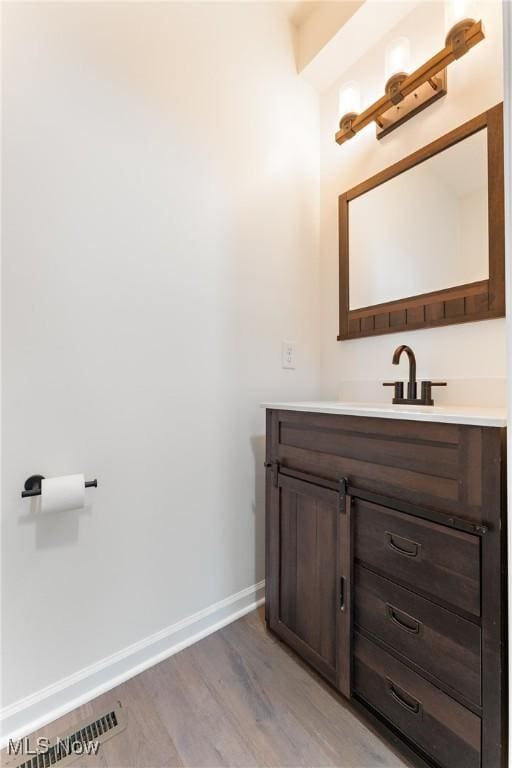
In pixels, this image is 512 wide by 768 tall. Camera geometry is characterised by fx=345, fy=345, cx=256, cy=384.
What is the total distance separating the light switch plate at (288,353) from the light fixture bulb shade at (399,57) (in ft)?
3.83

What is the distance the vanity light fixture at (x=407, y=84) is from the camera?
120 centimetres

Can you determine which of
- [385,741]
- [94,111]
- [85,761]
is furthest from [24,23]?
[385,741]

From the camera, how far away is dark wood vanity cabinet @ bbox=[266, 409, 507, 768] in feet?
2.54

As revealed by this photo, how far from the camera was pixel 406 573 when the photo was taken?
0.92 metres

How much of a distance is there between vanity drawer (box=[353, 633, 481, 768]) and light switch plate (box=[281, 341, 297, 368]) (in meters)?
1.12

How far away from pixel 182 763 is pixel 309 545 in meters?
0.68

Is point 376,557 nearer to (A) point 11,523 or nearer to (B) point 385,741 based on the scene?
(B) point 385,741

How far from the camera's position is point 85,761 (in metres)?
0.97

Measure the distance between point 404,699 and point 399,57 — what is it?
2241mm

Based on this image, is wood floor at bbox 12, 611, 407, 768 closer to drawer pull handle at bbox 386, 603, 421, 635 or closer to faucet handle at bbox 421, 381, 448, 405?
drawer pull handle at bbox 386, 603, 421, 635

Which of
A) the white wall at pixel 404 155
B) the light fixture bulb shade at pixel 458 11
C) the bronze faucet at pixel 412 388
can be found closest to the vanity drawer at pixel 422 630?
the bronze faucet at pixel 412 388

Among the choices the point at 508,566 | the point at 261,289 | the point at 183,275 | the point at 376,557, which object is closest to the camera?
the point at 508,566

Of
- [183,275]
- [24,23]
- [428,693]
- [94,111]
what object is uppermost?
[24,23]

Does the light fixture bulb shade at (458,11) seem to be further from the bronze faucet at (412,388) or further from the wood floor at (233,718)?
the wood floor at (233,718)
